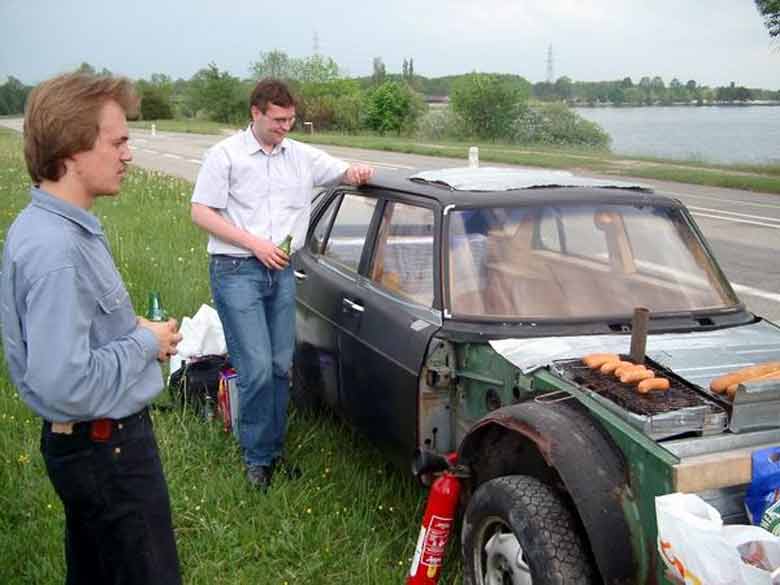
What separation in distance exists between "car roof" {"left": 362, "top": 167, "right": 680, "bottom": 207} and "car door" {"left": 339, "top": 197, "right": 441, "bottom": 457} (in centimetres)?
12

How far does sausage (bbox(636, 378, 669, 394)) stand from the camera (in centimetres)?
275

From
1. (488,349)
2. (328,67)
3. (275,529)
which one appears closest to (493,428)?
(488,349)

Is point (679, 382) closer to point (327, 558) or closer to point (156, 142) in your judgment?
point (327, 558)

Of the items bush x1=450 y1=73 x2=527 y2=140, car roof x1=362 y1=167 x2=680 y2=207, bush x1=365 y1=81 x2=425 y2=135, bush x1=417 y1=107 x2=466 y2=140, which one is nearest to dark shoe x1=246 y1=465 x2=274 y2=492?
car roof x1=362 y1=167 x2=680 y2=207

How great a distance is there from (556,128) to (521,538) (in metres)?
43.0

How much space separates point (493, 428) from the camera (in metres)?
3.11

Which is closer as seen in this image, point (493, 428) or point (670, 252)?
point (493, 428)

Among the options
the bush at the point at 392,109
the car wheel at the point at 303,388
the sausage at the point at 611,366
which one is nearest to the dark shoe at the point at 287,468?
the car wheel at the point at 303,388

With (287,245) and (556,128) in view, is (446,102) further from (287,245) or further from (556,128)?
(287,245)

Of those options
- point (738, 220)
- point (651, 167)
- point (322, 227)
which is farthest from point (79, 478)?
point (651, 167)

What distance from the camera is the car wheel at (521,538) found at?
8.59 ft

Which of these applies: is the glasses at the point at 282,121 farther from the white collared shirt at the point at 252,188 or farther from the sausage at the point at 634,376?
the sausage at the point at 634,376

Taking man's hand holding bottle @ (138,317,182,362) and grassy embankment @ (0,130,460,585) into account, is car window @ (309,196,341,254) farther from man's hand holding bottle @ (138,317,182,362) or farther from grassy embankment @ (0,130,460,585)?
man's hand holding bottle @ (138,317,182,362)

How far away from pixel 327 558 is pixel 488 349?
114 centimetres
